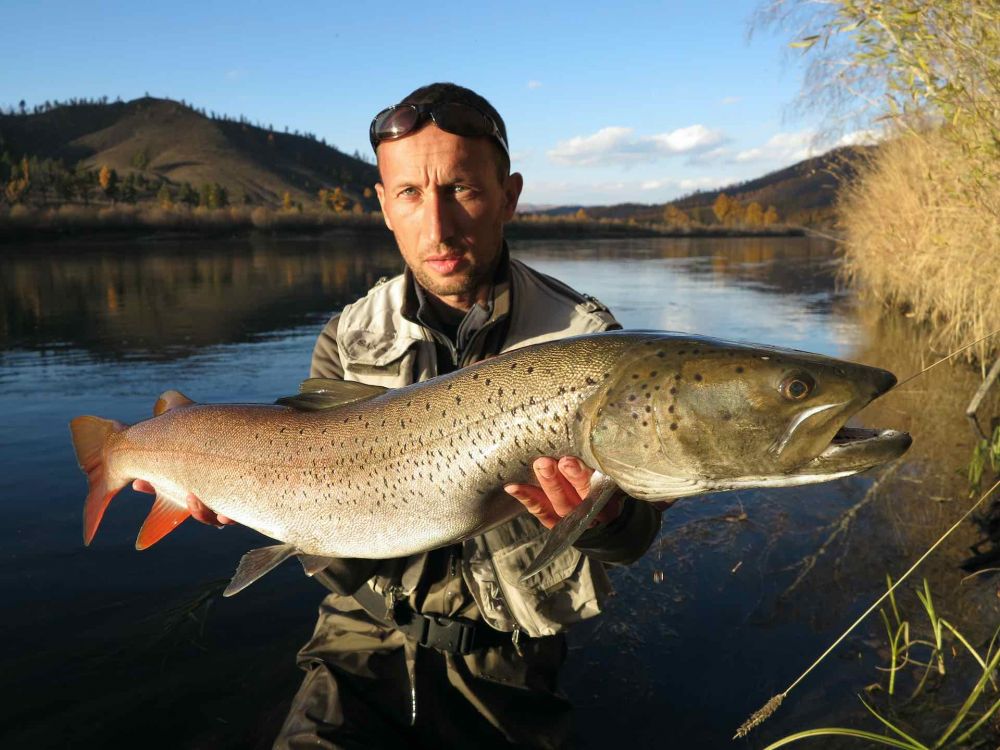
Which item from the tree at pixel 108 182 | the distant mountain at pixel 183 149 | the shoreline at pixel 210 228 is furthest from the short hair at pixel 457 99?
the distant mountain at pixel 183 149

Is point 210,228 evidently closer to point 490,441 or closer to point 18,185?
point 18,185

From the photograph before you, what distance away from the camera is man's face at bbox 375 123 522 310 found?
3.02 m

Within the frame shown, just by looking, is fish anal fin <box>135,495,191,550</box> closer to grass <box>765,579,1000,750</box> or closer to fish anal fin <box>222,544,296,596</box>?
fish anal fin <box>222,544,296,596</box>

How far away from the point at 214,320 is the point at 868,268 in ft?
47.4

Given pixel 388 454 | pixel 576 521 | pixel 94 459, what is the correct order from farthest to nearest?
1. pixel 94 459
2. pixel 388 454
3. pixel 576 521

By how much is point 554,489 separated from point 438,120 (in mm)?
1681

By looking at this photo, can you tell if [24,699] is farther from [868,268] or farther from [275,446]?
[868,268]

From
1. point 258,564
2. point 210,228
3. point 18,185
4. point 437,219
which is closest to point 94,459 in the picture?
point 258,564

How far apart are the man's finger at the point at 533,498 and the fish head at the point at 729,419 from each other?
0.28m

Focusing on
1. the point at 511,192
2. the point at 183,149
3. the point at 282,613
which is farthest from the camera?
the point at 183,149

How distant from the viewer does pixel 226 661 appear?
4.02m

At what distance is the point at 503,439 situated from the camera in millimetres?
2303

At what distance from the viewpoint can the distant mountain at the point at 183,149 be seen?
132 meters

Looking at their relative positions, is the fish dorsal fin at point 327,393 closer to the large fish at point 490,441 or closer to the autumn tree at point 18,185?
the large fish at point 490,441
